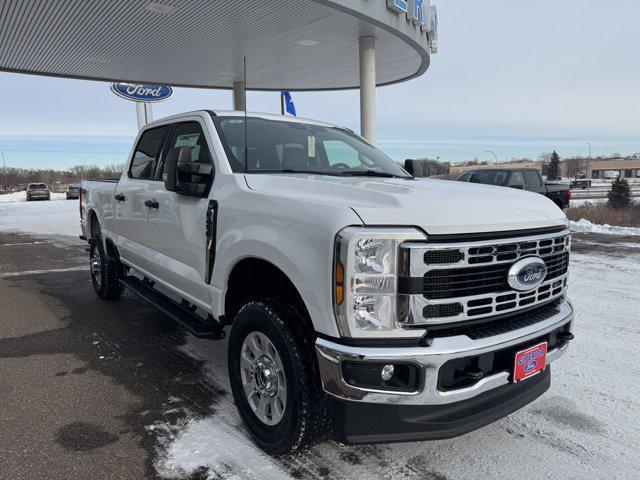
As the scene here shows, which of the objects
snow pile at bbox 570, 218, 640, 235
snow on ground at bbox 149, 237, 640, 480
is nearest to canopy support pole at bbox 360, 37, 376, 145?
snow pile at bbox 570, 218, 640, 235

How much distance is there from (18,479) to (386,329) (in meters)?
2.13

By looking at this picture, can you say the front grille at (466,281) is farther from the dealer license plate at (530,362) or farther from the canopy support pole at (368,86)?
the canopy support pole at (368,86)

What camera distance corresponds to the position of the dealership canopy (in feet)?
39.9

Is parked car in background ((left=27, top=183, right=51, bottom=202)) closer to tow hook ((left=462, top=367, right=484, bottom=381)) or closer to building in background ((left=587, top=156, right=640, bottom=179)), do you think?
tow hook ((left=462, top=367, right=484, bottom=381))

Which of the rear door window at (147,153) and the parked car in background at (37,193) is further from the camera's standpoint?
the parked car in background at (37,193)

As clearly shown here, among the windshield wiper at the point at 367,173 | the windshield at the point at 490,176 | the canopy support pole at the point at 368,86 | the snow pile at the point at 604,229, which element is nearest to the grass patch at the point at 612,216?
the snow pile at the point at 604,229

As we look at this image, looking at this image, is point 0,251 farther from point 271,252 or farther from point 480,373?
point 480,373

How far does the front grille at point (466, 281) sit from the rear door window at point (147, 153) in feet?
10.3

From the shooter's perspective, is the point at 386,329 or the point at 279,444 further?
the point at 279,444

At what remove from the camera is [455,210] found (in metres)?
2.40

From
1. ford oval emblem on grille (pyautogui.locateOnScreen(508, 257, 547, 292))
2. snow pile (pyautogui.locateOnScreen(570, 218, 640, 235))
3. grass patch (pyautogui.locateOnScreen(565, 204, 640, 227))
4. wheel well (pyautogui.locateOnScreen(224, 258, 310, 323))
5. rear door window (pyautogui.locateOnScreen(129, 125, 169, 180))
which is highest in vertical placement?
rear door window (pyautogui.locateOnScreen(129, 125, 169, 180))

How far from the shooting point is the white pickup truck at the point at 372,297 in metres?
2.25

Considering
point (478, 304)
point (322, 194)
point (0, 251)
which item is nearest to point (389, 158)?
point (322, 194)

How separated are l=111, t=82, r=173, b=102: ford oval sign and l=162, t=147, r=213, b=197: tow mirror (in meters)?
21.3
